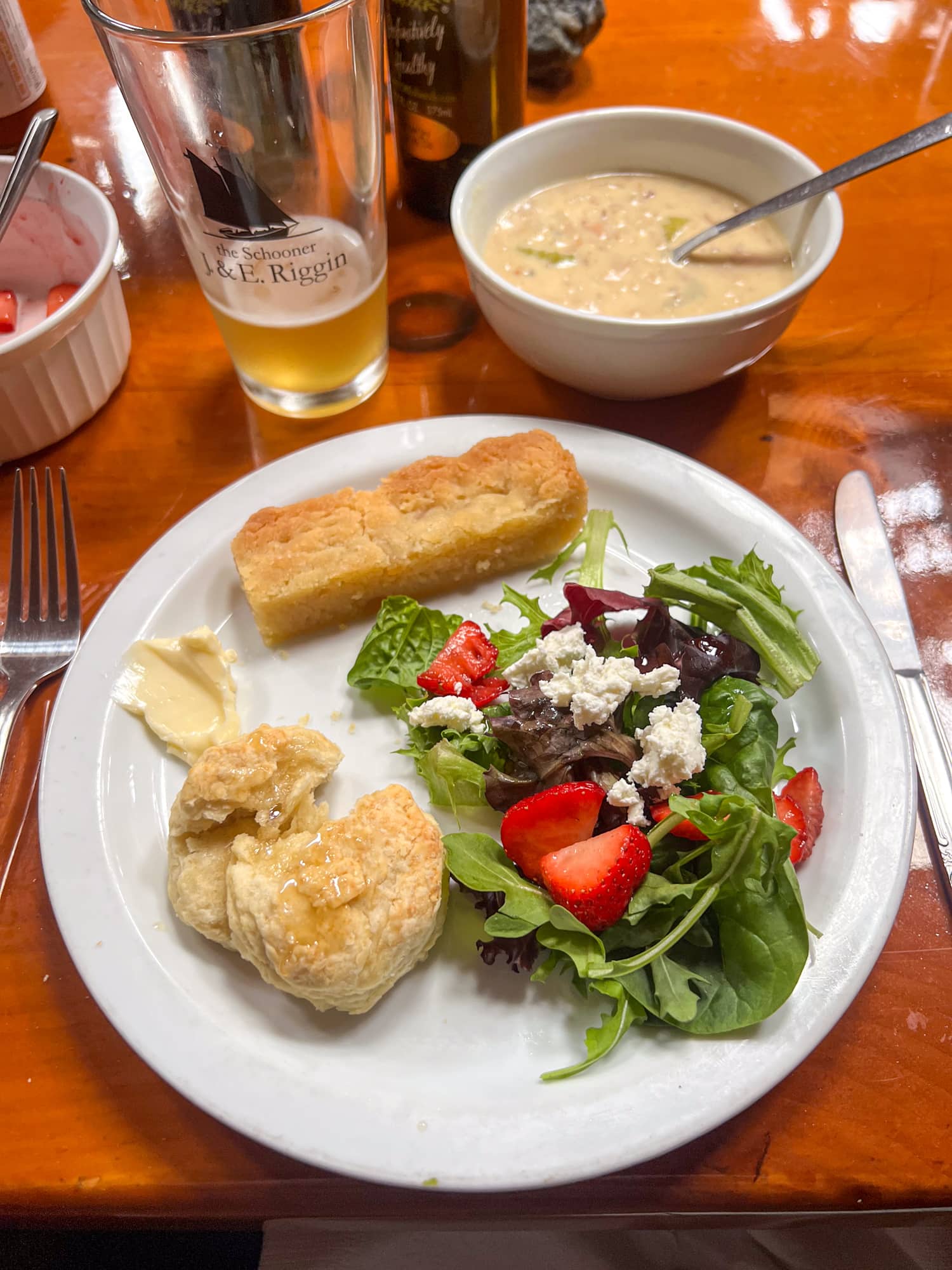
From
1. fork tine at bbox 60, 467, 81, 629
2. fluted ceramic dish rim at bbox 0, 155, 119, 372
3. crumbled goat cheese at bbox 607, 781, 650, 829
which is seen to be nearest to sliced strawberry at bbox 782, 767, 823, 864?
crumbled goat cheese at bbox 607, 781, 650, 829

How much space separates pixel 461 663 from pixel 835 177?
1.19 m

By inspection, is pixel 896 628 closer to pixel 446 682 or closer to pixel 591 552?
pixel 591 552

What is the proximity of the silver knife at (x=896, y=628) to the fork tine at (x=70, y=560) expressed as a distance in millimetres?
1382

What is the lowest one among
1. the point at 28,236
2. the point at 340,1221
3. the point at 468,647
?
the point at 340,1221

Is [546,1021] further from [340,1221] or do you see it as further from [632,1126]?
[340,1221]

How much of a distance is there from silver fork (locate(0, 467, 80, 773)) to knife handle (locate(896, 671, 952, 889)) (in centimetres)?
139

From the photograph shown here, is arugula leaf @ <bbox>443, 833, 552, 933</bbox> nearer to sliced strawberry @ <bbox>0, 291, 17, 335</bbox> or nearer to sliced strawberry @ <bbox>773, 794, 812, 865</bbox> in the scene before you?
sliced strawberry @ <bbox>773, 794, 812, 865</bbox>

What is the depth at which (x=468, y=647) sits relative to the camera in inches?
57.5

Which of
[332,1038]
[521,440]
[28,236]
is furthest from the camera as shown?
[28,236]

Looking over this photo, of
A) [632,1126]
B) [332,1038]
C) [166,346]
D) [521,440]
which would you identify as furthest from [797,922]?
[166,346]

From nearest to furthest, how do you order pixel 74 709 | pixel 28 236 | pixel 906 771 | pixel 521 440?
1. pixel 906 771
2. pixel 74 709
3. pixel 521 440
4. pixel 28 236

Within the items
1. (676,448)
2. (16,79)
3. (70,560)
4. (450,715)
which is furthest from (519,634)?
(16,79)

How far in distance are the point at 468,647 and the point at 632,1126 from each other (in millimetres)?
722

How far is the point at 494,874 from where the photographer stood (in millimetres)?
1197
